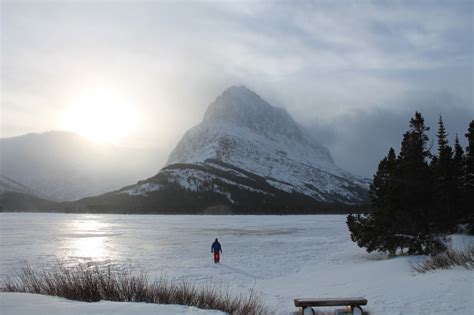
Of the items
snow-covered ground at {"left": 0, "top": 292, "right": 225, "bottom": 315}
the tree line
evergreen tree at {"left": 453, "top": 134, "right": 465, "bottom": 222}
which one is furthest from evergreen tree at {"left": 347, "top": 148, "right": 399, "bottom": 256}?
snow-covered ground at {"left": 0, "top": 292, "right": 225, "bottom": 315}

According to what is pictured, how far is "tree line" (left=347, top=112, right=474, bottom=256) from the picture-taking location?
995 inches

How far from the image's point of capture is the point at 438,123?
3722 cm

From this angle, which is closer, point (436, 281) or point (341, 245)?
point (436, 281)

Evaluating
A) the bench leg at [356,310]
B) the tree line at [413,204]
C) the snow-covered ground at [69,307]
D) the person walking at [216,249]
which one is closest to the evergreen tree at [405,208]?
the tree line at [413,204]

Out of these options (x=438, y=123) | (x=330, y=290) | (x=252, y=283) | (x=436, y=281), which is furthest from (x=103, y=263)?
(x=438, y=123)

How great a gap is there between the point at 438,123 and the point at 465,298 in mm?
29238

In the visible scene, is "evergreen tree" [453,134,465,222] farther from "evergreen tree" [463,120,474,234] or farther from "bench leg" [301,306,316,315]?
Answer: "bench leg" [301,306,316,315]

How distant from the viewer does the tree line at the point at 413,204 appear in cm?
2528

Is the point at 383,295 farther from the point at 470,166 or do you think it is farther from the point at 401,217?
the point at 470,166

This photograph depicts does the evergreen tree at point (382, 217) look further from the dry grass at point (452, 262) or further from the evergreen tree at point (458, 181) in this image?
the dry grass at point (452, 262)

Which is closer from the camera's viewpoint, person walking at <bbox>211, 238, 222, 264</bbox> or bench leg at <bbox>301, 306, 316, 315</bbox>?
bench leg at <bbox>301, 306, 316, 315</bbox>

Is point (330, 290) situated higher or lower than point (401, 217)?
lower

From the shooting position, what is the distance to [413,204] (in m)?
26.3

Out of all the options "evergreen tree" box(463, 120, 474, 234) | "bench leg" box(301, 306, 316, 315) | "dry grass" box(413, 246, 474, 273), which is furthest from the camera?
"evergreen tree" box(463, 120, 474, 234)
